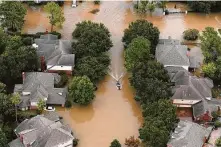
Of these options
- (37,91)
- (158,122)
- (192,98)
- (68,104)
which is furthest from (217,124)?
(37,91)

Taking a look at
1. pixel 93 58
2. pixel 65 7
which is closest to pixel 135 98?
pixel 93 58

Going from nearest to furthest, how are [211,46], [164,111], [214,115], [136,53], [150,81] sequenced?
[164,111]
[214,115]
[150,81]
[136,53]
[211,46]

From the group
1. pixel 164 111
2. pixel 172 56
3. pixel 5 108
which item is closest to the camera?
pixel 164 111

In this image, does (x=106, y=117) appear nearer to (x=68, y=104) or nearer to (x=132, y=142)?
(x=68, y=104)

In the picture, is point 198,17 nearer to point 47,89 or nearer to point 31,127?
point 47,89

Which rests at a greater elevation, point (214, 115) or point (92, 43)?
point (92, 43)
